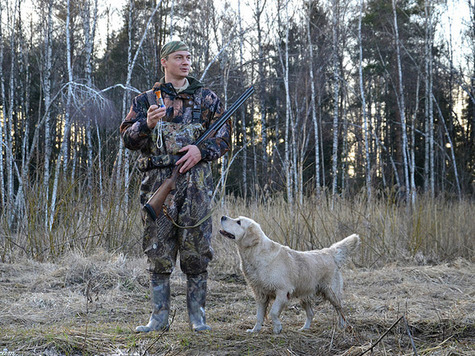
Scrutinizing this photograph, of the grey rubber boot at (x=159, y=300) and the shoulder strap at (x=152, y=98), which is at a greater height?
the shoulder strap at (x=152, y=98)

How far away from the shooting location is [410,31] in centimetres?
2259

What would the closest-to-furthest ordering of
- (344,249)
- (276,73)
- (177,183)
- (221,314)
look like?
(177,183), (344,249), (221,314), (276,73)

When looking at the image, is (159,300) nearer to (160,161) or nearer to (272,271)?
(272,271)

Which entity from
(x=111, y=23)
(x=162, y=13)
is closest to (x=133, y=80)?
(x=111, y=23)

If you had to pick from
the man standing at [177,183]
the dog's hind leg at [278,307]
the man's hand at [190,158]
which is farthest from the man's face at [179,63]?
the dog's hind leg at [278,307]

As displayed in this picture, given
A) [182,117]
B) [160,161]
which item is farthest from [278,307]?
[182,117]

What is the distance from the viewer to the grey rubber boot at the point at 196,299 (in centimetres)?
389

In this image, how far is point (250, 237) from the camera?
13.5ft

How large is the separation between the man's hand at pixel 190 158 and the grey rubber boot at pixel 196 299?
90 cm

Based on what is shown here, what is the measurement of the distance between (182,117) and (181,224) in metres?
0.87

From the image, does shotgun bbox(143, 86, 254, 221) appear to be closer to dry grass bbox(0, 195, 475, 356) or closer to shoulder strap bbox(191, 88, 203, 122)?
shoulder strap bbox(191, 88, 203, 122)

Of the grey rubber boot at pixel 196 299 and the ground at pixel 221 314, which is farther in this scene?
Result: the grey rubber boot at pixel 196 299

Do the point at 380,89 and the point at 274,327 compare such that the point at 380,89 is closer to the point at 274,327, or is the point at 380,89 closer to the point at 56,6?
the point at 56,6

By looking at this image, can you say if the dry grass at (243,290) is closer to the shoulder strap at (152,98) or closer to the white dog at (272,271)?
the white dog at (272,271)
